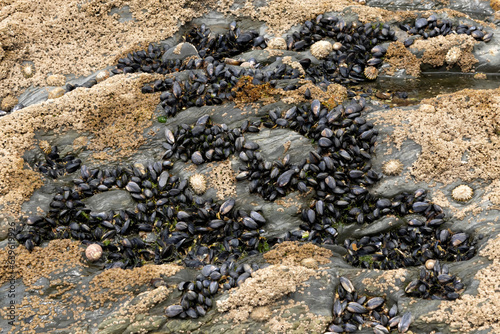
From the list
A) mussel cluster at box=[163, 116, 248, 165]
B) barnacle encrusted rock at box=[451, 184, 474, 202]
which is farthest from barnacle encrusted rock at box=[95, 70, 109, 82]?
barnacle encrusted rock at box=[451, 184, 474, 202]

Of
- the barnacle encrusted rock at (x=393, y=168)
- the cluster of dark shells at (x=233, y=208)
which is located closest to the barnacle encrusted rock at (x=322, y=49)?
the cluster of dark shells at (x=233, y=208)

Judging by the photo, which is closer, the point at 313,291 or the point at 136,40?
the point at 313,291

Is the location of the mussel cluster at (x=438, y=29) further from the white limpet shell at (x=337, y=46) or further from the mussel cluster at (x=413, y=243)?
the mussel cluster at (x=413, y=243)

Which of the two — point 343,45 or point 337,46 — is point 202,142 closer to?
point 337,46

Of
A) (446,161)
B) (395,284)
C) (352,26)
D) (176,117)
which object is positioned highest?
(352,26)

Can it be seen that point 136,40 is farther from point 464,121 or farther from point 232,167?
point 464,121

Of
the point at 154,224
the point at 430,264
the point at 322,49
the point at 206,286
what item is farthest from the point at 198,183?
the point at 322,49

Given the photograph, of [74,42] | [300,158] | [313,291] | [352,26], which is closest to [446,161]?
[300,158]
